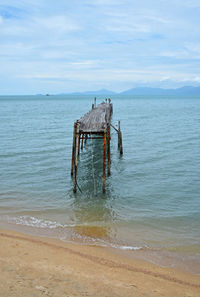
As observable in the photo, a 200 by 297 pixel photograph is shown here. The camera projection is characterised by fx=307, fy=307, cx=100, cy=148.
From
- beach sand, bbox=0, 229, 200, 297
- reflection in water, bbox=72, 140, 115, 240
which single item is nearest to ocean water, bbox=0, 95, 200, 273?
reflection in water, bbox=72, 140, 115, 240

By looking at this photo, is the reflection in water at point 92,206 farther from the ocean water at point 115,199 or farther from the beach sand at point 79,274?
the beach sand at point 79,274

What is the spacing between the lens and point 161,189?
51.8ft

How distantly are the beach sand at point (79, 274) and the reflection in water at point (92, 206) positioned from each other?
4.28 ft

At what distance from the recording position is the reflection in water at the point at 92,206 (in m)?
11.3

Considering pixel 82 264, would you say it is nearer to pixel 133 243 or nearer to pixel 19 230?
pixel 133 243

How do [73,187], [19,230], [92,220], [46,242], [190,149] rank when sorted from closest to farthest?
[46,242] < [19,230] < [92,220] < [73,187] < [190,149]

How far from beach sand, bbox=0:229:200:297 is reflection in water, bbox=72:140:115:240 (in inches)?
51.4

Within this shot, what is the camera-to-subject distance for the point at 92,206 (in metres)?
13.5

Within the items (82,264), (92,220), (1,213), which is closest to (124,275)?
(82,264)

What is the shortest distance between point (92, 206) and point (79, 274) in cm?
554

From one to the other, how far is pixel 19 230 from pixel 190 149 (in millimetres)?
17606

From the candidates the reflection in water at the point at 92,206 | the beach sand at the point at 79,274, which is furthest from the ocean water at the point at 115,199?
the beach sand at the point at 79,274

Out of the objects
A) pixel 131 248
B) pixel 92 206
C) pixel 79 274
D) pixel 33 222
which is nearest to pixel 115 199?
pixel 92 206

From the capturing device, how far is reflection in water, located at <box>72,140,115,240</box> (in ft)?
37.0
